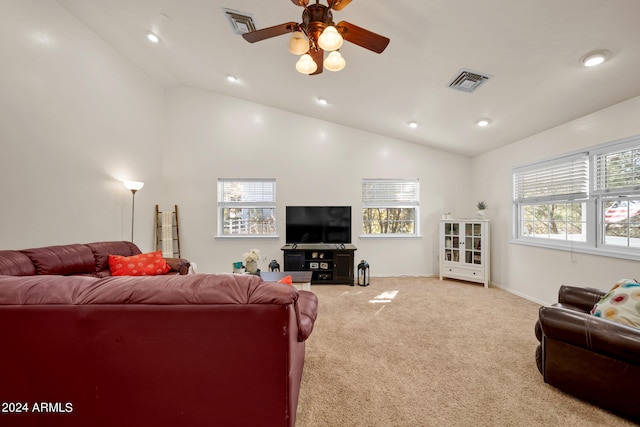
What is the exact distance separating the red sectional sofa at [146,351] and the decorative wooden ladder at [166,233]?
370 centimetres

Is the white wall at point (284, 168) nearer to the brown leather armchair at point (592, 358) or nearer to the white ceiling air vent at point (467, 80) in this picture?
the white ceiling air vent at point (467, 80)

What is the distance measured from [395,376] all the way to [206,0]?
3.73 m

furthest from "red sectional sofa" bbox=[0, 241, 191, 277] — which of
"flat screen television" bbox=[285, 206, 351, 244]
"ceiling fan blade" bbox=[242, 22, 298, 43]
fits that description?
"ceiling fan blade" bbox=[242, 22, 298, 43]

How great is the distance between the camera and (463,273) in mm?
4625

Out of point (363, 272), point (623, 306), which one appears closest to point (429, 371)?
point (623, 306)

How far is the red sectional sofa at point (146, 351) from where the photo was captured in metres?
1.13

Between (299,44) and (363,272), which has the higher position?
(299,44)

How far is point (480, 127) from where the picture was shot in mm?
3844

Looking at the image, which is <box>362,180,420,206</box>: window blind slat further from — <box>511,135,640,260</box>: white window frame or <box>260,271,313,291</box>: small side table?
<box>260,271,313,291</box>: small side table

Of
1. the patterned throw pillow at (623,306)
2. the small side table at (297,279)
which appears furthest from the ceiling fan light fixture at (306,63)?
the patterned throw pillow at (623,306)

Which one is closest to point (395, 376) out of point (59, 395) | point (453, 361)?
point (453, 361)

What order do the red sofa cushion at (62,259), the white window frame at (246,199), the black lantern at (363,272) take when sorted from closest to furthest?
the red sofa cushion at (62,259)
the black lantern at (363,272)
the white window frame at (246,199)

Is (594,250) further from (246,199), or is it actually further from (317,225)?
(246,199)

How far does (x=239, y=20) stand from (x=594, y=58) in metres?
3.27
